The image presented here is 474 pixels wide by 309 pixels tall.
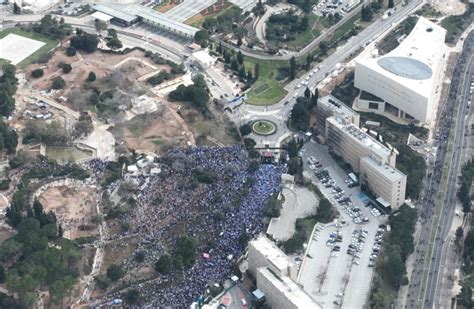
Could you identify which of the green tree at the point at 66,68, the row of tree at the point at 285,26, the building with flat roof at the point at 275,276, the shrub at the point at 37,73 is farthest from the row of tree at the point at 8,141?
the row of tree at the point at 285,26

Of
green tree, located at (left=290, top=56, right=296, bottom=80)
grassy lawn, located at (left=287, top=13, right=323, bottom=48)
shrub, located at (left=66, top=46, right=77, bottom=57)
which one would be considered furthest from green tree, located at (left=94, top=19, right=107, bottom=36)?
green tree, located at (left=290, top=56, right=296, bottom=80)

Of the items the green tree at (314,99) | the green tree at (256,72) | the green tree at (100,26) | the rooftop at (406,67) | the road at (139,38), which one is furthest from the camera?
the green tree at (100,26)

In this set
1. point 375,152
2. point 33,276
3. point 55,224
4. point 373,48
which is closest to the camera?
point 33,276

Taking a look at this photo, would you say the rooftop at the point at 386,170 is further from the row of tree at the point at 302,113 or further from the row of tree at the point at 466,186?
the row of tree at the point at 302,113

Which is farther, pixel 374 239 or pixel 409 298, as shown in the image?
pixel 374 239

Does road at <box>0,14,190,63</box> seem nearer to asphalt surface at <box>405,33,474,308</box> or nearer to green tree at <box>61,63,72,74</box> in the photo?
green tree at <box>61,63,72,74</box>

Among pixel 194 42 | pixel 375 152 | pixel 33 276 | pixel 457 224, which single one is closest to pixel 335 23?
pixel 194 42

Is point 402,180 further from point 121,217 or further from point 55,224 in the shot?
point 55,224
